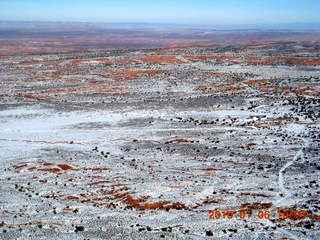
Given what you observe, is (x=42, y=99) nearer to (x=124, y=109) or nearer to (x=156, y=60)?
(x=124, y=109)

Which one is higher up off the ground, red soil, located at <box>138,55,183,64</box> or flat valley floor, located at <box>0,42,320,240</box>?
red soil, located at <box>138,55,183,64</box>

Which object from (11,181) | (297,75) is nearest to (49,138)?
(11,181)
